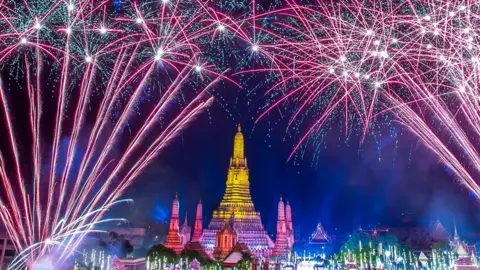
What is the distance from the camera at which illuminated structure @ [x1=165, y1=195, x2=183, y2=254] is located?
50.8 m

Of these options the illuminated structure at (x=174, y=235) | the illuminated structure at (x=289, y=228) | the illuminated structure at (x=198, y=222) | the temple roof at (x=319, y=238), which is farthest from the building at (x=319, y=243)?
the illuminated structure at (x=174, y=235)

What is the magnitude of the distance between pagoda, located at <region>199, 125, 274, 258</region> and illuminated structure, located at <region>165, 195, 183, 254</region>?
2950 millimetres

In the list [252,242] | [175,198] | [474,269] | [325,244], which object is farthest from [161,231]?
[474,269]

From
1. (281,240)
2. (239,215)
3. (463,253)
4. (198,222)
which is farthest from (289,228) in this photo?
(463,253)

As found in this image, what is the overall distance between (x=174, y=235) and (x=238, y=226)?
23.5 feet

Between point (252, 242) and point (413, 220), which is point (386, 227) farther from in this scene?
point (252, 242)

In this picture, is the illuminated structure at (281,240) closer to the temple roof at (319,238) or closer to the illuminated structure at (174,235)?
the temple roof at (319,238)

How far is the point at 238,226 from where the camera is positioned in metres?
53.8

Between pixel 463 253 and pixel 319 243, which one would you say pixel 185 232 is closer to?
pixel 319 243

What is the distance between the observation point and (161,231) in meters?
60.8

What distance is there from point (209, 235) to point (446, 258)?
79.7 ft

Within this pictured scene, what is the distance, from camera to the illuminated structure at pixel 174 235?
50.8m

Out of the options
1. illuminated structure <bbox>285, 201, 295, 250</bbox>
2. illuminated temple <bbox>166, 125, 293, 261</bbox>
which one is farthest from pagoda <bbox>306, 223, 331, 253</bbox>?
illuminated temple <bbox>166, 125, 293, 261</bbox>

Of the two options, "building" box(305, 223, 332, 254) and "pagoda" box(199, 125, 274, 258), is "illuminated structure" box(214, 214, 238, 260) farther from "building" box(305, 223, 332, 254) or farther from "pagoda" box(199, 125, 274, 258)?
"building" box(305, 223, 332, 254)
